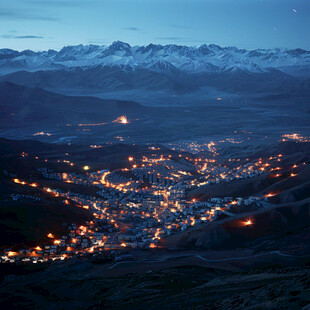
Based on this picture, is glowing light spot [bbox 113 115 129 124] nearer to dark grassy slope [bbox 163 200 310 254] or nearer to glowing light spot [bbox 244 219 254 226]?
dark grassy slope [bbox 163 200 310 254]

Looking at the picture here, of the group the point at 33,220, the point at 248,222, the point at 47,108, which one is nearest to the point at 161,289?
the point at 248,222

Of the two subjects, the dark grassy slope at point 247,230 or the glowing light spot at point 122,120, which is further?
the glowing light spot at point 122,120

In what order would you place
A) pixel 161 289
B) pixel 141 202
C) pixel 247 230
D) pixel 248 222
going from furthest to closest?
pixel 141 202
pixel 248 222
pixel 247 230
pixel 161 289

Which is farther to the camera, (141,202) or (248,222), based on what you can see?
(141,202)

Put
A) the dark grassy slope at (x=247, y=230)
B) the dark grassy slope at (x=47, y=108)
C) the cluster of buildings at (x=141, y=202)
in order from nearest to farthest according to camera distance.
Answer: the dark grassy slope at (x=247, y=230), the cluster of buildings at (x=141, y=202), the dark grassy slope at (x=47, y=108)

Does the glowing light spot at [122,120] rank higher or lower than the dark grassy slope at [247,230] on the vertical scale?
higher

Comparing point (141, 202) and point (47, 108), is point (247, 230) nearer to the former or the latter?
point (141, 202)

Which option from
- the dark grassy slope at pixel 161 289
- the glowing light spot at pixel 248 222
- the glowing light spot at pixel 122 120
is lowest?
the dark grassy slope at pixel 161 289

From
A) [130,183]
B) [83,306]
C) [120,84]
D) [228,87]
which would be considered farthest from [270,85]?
[83,306]

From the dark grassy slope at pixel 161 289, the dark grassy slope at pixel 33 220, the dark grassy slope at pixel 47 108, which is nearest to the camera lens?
the dark grassy slope at pixel 161 289

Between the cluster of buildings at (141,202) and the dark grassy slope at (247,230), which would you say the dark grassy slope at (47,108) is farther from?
the dark grassy slope at (247,230)

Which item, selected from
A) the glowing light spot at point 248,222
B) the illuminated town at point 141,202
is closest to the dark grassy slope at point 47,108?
the illuminated town at point 141,202

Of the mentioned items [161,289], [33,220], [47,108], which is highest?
[47,108]
